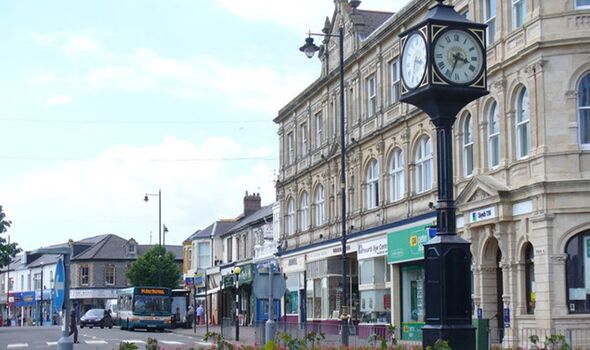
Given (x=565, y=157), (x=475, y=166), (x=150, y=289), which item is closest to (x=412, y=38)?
(x=565, y=157)

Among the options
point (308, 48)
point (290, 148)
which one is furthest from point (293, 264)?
point (308, 48)

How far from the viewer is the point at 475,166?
32438 mm

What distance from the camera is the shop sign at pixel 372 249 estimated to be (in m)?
40.4

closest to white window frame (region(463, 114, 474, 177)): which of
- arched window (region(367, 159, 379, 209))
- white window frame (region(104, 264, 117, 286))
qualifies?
arched window (region(367, 159, 379, 209))

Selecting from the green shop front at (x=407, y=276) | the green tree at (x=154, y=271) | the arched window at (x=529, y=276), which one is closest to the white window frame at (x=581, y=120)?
the arched window at (x=529, y=276)

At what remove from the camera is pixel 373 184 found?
42.8 meters

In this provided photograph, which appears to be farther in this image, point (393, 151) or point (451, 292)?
point (393, 151)

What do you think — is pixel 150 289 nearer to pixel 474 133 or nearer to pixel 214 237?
pixel 214 237

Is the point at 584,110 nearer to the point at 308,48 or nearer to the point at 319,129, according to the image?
the point at 308,48

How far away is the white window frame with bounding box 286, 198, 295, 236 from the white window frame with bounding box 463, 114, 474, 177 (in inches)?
877

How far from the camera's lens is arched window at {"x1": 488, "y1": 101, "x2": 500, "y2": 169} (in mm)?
31312

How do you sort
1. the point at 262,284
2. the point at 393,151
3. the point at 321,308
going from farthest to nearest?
the point at 321,308
the point at 393,151
the point at 262,284

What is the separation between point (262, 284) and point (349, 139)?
19.6 metres

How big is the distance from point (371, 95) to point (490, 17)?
1134 cm
